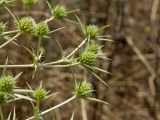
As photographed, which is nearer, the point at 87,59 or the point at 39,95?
the point at 39,95

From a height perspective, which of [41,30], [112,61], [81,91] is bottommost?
[112,61]

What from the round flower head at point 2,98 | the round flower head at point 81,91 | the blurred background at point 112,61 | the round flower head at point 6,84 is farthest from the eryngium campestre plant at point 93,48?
the blurred background at point 112,61

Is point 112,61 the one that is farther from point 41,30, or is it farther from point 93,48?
point 41,30

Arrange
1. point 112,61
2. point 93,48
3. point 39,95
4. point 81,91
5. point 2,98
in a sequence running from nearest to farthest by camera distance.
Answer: point 2,98
point 39,95
point 81,91
point 93,48
point 112,61

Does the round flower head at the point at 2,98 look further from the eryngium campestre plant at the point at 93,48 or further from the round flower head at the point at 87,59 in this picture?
the eryngium campestre plant at the point at 93,48

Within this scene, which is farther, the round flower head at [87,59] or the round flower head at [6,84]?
the round flower head at [87,59]

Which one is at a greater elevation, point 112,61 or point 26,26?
point 26,26

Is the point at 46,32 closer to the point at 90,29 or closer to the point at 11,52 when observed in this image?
the point at 90,29

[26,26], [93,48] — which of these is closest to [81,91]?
[93,48]
